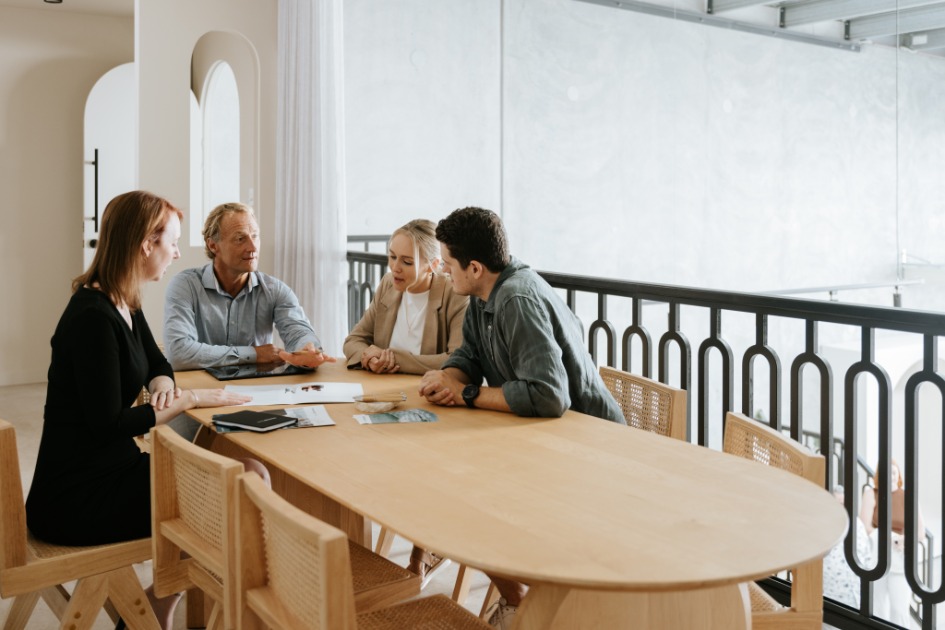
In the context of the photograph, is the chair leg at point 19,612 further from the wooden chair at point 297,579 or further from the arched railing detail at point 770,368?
the arched railing detail at point 770,368

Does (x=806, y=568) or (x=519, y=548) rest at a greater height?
(x=519, y=548)

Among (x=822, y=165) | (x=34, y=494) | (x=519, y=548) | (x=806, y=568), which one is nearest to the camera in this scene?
(x=519, y=548)

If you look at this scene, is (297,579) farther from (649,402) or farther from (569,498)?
(649,402)

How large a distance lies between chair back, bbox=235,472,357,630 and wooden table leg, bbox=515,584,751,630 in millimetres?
279

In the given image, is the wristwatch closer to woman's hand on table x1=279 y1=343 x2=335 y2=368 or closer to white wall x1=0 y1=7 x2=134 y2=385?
woman's hand on table x1=279 y1=343 x2=335 y2=368

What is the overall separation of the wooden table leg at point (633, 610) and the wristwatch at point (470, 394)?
88 centimetres

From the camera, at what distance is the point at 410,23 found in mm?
5871

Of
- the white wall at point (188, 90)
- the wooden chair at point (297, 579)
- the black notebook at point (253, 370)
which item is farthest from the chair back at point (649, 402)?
the white wall at point (188, 90)

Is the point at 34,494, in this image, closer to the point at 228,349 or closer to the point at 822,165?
the point at 228,349

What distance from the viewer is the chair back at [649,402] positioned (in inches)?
90.8

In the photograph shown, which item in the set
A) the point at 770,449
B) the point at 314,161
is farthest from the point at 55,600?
the point at 314,161

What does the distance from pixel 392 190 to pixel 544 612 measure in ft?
15.8

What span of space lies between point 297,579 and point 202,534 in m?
0.47

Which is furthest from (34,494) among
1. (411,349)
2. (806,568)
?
(806,568)
